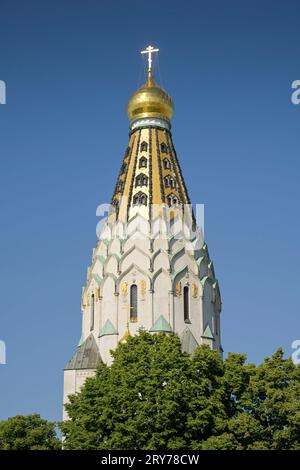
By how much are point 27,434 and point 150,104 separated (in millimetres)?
23516

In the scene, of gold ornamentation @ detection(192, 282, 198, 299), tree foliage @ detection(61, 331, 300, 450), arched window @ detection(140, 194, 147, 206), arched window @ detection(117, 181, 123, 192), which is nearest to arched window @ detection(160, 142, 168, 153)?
arched window @ detection(117, 181, 123, 192)

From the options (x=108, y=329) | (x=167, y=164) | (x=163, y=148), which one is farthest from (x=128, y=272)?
(x=163, y=148)

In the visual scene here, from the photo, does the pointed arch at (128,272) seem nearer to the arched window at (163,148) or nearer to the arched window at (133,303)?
the arched window at (133,303)

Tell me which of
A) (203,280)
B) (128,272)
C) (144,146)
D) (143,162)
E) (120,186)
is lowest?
(203,280)

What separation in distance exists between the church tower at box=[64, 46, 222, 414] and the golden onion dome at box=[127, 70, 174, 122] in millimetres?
79

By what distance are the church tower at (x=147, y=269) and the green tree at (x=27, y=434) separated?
10463 millimetres

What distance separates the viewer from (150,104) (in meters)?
51.7

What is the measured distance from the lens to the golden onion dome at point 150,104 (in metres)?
51.6

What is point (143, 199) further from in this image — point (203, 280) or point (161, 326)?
point (161, 326)

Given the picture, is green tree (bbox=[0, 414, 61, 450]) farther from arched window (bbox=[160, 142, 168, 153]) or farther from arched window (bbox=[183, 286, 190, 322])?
arched window (bbox=[160, 142, 168, 153])

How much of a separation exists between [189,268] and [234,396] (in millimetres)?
16400

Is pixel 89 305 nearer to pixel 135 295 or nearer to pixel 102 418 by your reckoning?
pixel 135 295

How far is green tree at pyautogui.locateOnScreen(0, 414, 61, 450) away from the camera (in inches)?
1307

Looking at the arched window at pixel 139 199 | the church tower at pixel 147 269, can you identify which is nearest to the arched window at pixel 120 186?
the church tower at pixel 147 269
